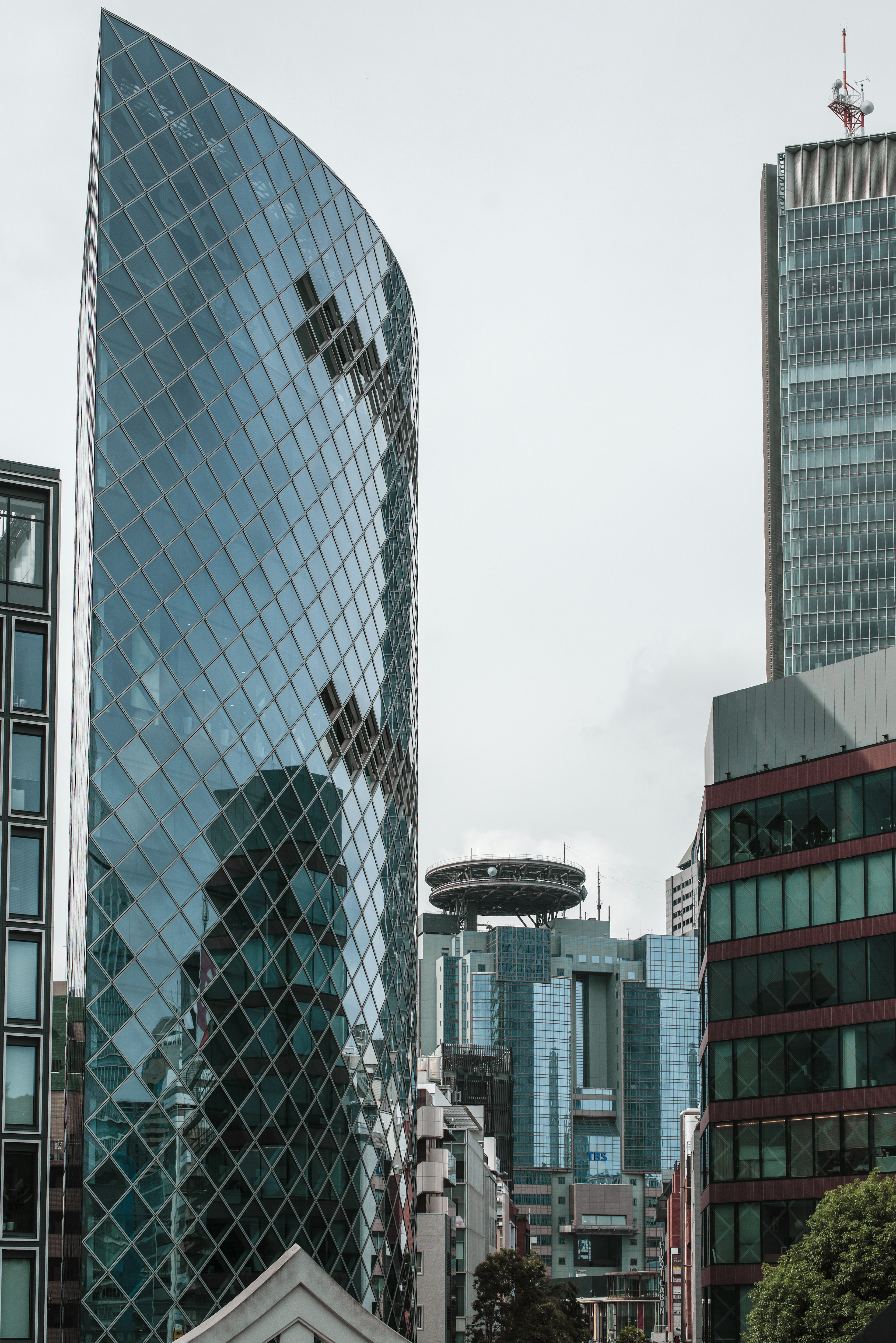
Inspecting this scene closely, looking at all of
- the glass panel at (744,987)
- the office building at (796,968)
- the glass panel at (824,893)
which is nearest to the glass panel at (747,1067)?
the office building at (796,968)

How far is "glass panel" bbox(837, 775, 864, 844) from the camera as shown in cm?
6444

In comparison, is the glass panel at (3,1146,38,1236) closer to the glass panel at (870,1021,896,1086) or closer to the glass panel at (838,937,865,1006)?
the glass panel at (870,1021,896,1086)

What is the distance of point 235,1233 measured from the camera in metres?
67.3

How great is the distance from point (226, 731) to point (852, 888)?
27.6 metres

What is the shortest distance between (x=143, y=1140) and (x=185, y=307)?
1423 inches

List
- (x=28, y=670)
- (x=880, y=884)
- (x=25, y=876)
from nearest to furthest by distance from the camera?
(x=25, y=876), (x=28, y=670), (x=880, y=884)

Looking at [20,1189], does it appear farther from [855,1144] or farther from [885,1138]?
[885,1138]

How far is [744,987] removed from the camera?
67.4 meters

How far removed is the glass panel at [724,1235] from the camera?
6544cm

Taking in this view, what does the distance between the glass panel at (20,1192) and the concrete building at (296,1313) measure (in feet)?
64.5

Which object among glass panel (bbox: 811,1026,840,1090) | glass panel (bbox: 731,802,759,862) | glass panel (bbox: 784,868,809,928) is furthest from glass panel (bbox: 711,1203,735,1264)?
glass panel (bbox: 731,802,759,862)

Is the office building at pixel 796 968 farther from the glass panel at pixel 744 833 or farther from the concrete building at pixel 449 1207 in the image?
the concrete building at pixel 449 1207

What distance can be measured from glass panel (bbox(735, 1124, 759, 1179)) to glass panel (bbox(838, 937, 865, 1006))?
22.6ft

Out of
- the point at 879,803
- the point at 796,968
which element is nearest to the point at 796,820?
the point at 879,803
